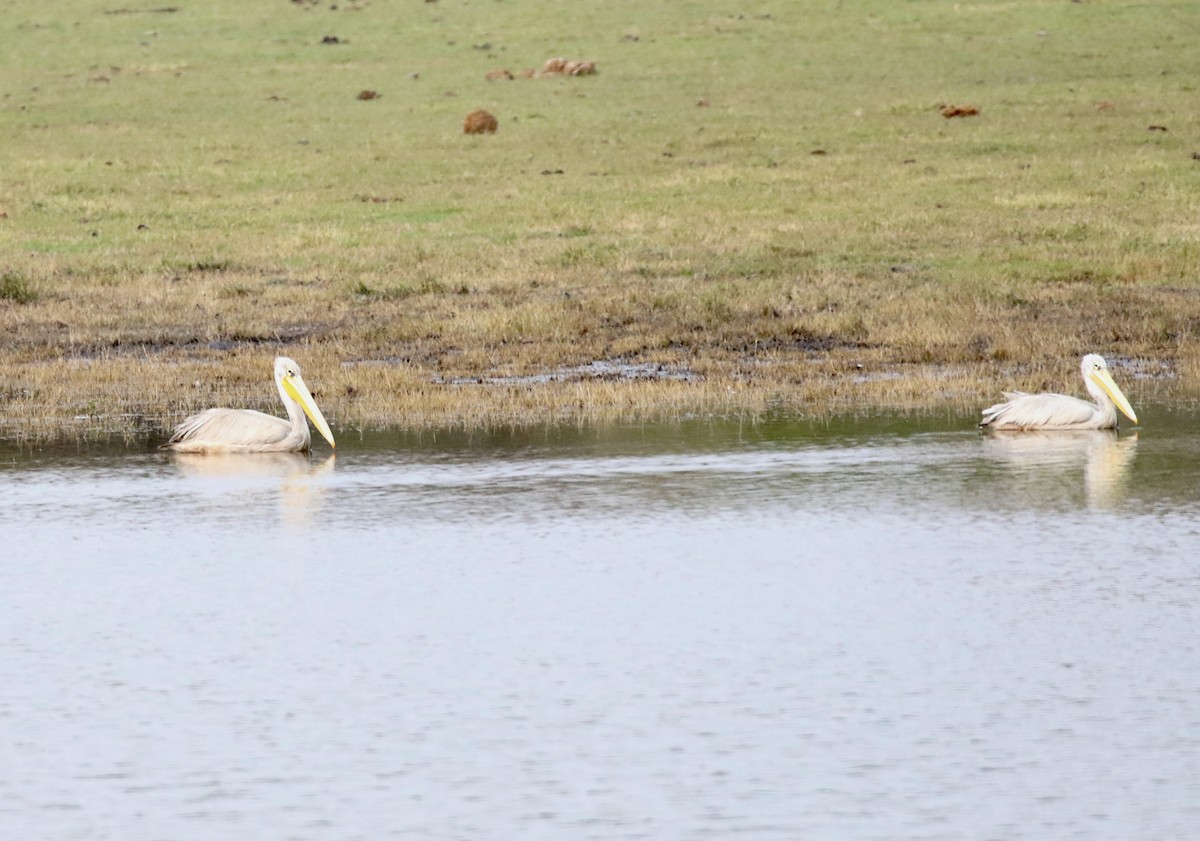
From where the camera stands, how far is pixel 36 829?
599 cm

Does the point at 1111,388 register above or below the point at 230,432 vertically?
above

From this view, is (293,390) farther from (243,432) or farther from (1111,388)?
(1111,388)

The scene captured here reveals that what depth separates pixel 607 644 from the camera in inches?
319

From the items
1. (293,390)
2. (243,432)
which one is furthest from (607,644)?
(293,390)

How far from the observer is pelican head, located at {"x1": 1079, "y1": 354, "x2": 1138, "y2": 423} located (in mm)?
13836

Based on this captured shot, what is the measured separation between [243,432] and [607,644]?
5649mm

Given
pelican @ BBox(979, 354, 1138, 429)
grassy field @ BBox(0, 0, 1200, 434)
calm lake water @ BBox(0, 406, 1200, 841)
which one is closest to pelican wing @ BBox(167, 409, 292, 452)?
calm lake water @ BBox(0, 406, 1200, 841)

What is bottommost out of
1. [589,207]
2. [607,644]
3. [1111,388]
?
[607,644]

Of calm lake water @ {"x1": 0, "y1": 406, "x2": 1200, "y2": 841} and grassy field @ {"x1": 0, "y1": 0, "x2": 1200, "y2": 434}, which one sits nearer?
calm lake water @ {"x1": 0, "y1": 406, "x2": 1200, "y2": 841}

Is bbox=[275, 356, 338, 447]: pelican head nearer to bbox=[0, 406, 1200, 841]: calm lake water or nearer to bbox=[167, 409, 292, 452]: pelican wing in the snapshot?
bbox=[167, 409, 292, 452]: pelican wing

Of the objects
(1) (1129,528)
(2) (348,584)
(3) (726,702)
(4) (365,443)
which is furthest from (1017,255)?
(3) (726,702)

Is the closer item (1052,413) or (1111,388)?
(1052,413)

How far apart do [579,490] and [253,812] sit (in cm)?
572

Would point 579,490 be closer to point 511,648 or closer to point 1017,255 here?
point 511,648
